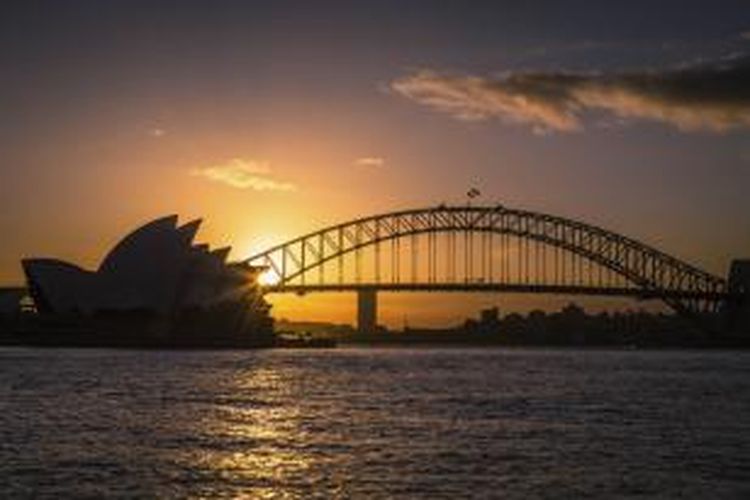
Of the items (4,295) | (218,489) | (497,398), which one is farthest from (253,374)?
(4,295)

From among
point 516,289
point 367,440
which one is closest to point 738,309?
point 516,289

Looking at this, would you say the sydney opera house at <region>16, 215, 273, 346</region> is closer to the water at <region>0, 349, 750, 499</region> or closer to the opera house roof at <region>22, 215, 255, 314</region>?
the opera house roof at <region>22, 215, 255, 314</region>

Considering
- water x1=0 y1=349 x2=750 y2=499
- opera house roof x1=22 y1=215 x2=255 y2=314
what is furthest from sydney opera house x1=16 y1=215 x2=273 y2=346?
water x1=0 y1=349 x2=750 y2=499

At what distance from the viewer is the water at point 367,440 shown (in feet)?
95.6

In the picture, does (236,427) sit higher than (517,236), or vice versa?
(517,236)

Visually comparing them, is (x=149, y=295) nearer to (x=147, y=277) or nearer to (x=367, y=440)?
(x=147, y=277)

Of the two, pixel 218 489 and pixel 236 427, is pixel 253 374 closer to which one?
pixel 236 427

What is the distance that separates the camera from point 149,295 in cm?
14888

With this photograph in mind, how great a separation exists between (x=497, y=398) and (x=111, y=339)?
99.4 meters

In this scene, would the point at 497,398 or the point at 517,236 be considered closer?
the point at 497,398

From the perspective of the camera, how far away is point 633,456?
34.8 m

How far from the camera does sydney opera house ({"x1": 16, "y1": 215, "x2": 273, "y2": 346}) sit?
145 meters

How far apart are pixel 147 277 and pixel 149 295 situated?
3.87 m

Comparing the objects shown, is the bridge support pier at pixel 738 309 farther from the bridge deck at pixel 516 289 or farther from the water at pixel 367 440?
the water at pixel 367 440
